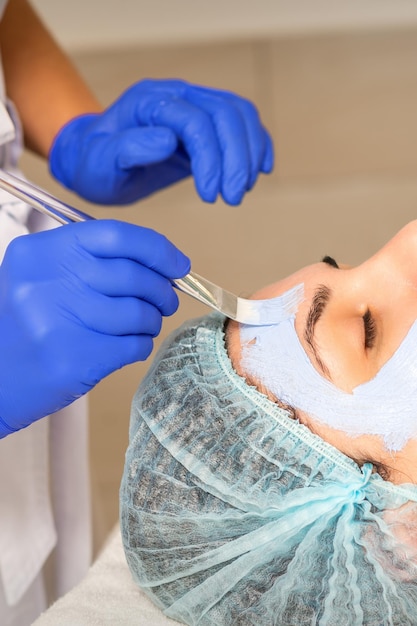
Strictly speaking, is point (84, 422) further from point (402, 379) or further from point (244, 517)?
point (402, 379)

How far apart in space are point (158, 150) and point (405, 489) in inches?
30.4

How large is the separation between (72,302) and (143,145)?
1.82ft

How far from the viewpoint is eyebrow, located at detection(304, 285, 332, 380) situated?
1.03 meters

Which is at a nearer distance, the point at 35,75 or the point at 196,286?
the point at 196,286

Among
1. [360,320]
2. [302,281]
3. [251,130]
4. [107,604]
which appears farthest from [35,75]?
[107,604]

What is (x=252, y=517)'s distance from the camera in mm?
966

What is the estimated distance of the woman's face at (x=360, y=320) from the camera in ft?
3.19

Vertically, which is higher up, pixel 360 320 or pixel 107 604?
pixel 360 320

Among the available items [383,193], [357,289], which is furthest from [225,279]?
[357,289]

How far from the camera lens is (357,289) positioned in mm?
1088

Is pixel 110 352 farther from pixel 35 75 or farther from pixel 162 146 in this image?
pixel 35 75

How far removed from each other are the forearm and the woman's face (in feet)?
2.58

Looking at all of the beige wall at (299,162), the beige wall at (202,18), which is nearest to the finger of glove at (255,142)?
the beige wall at (299,162)

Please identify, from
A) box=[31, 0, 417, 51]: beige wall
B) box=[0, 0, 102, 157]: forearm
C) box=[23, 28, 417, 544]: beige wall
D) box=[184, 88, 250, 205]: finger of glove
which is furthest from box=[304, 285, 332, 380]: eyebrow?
box=[31, 0, 417, 51]: beige wall
